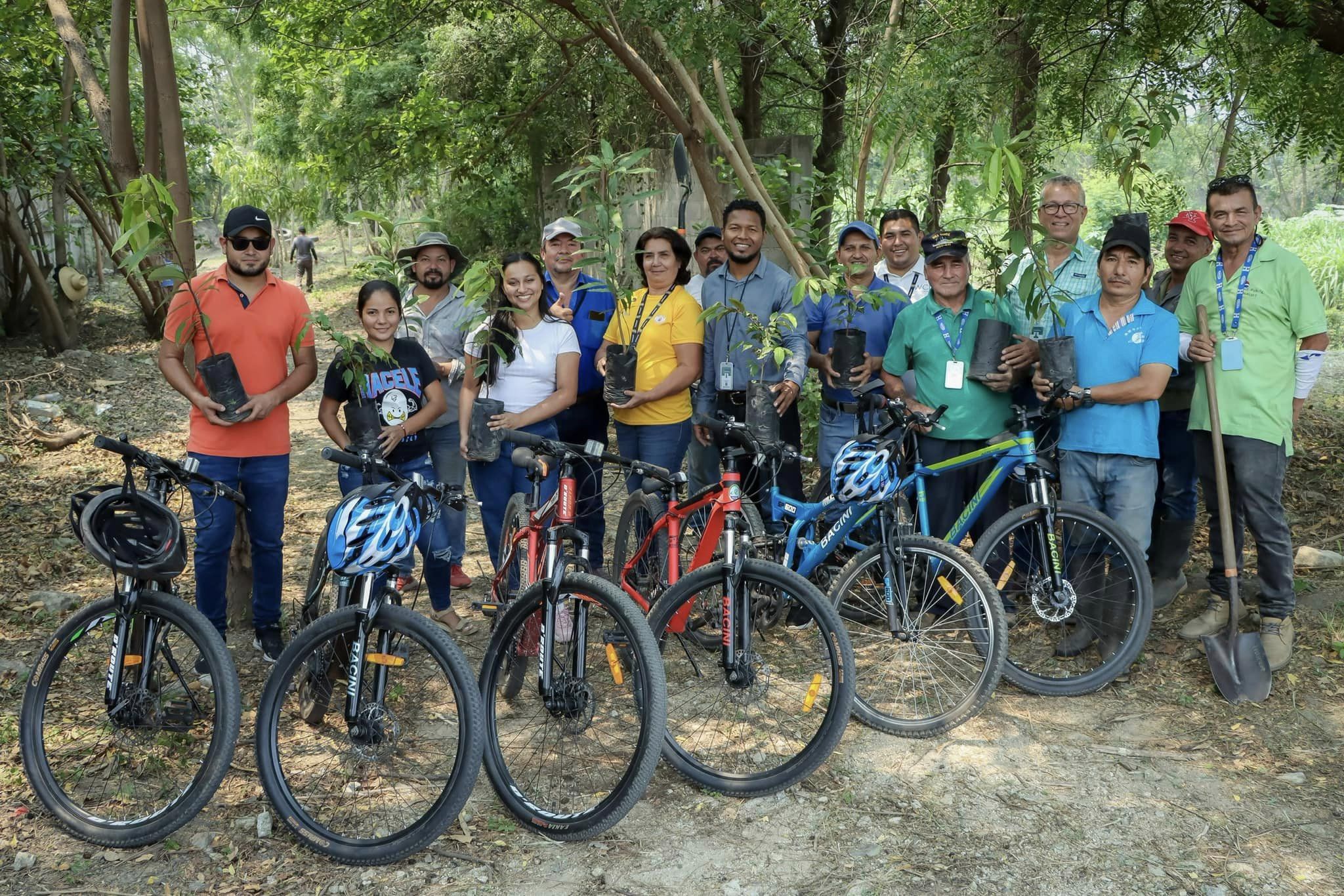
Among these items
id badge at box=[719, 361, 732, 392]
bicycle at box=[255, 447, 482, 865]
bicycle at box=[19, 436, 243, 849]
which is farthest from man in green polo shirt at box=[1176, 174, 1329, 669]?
bicycle at box=[19, 436, 243, 849]

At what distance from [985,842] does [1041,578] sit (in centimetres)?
139

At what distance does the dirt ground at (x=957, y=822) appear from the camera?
136 inches

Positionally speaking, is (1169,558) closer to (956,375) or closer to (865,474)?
(956,375)

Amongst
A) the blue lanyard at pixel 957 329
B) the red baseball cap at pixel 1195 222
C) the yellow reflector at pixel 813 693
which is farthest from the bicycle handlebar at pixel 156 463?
the red baseball cap at pixel 1195 222

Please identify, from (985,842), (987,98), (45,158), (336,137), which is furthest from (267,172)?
(985,842)

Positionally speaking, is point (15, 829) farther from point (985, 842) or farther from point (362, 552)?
point (985, 842)

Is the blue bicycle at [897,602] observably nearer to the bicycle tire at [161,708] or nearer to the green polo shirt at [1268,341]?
the green polo shirt at [1268,341]

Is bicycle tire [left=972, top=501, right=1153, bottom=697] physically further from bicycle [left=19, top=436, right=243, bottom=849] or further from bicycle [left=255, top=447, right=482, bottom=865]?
bicycle [left=19, top=436, right=243, bottom=849]

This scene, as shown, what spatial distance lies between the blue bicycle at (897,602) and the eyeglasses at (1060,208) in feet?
4.69

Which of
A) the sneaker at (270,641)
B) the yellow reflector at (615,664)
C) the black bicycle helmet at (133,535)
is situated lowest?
the sneaker at (270,641)

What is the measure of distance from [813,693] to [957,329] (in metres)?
1.99

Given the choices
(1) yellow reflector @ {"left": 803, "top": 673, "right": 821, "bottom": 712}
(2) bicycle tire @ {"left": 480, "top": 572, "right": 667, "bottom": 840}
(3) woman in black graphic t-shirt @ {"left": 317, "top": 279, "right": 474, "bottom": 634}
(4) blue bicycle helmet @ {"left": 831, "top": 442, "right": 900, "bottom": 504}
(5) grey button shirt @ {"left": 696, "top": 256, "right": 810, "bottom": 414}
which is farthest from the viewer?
(5) grey button shirt @ {"left": 696, "top": 256, "right": 810, "bottom": 414}

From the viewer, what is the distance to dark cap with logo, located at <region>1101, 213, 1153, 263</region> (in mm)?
4730

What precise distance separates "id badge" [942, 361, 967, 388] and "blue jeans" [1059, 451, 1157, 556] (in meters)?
0.57
